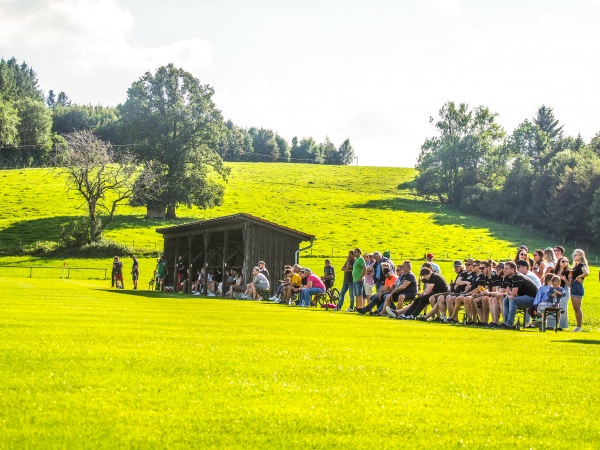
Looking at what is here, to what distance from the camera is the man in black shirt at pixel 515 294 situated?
17.7m

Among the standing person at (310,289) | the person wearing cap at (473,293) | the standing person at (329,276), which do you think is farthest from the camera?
the standing person at (329,276)

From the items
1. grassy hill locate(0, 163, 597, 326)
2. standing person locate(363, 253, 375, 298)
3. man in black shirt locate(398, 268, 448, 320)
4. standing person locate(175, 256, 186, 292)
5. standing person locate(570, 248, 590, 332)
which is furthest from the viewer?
grassy hill locate(0, 163, 597, 326)

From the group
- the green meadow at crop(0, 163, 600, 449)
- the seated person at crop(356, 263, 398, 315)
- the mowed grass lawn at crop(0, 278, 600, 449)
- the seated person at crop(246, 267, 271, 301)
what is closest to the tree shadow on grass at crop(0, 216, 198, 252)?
the seated person at crop(246, 267, 271, 301)

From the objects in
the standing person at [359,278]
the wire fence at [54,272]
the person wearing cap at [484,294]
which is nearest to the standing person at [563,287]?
the person wearing cap at [484,294]

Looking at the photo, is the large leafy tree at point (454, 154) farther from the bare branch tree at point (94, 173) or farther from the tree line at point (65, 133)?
the bare branch tree at point (94, 173)

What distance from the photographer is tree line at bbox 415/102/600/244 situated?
3049 inches

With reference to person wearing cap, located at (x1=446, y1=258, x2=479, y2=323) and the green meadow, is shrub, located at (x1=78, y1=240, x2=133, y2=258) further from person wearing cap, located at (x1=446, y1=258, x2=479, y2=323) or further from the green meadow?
person wearing cap, located at (x1=446, y1=258, x2=479, y2=323)

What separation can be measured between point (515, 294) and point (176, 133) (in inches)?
2395

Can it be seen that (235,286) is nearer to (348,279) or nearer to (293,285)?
(293,285)

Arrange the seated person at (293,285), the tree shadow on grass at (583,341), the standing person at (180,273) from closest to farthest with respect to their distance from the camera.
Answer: the tree shadow on grass at (583,341)
the seated person at (293,285)
the standing person at (180,273)

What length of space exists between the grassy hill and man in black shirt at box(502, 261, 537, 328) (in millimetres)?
28061

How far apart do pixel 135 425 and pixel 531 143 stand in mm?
118590

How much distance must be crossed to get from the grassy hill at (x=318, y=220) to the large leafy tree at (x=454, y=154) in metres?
2.89

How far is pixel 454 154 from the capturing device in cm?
9519
